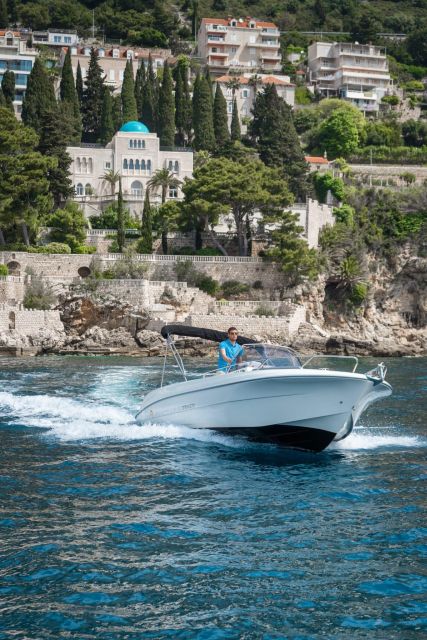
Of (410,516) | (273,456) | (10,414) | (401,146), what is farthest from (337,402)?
(401,146)

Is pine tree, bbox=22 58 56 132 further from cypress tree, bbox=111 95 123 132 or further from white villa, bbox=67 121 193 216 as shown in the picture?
cypress tree, bbox=111 95 123 132

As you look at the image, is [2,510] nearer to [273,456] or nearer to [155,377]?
[273,456]

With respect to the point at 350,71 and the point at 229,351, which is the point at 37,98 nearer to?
the point at 350,71

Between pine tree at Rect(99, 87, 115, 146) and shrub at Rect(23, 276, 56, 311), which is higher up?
pine tree at Rect(99, 87, 115, 146)

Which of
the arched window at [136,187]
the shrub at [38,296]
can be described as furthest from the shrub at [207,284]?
the arched window at [136,187]

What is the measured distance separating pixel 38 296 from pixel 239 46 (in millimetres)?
71642

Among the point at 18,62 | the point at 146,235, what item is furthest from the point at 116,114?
the point at 18,62

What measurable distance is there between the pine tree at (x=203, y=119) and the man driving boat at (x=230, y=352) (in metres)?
59.3

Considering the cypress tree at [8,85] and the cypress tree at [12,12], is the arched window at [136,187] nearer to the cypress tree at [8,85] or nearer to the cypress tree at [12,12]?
the cypress tree at [8,85]

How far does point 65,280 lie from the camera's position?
57.3 metres

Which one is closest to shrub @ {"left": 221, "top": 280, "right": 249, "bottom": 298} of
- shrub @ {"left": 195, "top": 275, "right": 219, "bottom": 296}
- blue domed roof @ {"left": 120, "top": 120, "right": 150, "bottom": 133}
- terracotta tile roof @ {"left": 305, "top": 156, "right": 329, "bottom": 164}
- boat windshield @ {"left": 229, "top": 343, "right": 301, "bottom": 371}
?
shrub @ {"left": 195, "top": 275, "right": 219, "bottom": 296}

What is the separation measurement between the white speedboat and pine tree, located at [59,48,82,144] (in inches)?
2226

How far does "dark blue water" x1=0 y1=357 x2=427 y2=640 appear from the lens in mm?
10516

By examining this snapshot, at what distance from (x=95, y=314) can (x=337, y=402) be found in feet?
121
